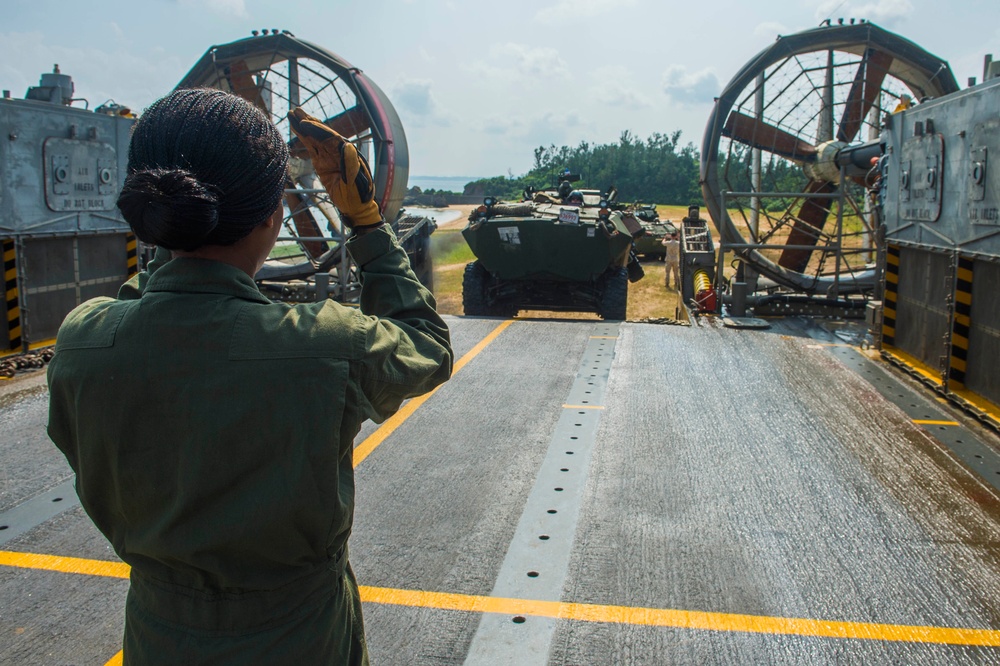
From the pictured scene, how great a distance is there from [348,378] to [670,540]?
5.64 feet

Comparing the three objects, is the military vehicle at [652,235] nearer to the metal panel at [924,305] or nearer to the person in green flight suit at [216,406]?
the metal panel at [924,305]

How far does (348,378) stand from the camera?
1208 mm

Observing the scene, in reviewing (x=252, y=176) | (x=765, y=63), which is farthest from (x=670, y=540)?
(x=765, y=63)

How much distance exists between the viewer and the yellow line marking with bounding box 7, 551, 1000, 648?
2.11 meters

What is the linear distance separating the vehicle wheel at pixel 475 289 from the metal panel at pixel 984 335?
240 inches

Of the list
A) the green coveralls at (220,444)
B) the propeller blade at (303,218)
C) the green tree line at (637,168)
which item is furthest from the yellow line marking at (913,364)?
the green tree line at (637,168)

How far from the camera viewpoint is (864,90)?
10.4 m

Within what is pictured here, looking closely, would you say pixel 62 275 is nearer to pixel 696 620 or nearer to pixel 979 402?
pixel 696 620

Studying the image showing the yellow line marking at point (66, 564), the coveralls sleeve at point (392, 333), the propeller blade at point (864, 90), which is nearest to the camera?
the coveralls sleeve at point (392, 333)

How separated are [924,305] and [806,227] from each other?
5103mm

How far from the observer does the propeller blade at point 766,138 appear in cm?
1045

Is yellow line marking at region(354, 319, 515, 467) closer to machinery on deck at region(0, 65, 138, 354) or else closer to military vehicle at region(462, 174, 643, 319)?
machinery on deck at region(0, 65, 138, 354)

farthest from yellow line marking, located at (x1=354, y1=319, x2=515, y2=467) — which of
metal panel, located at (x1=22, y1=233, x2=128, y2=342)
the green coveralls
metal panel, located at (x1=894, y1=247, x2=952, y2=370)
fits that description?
metal panel, located at (x1=22, y1=233, x2=128, y2=342)

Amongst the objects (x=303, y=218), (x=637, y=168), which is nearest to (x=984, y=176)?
(x=303, y=218)
